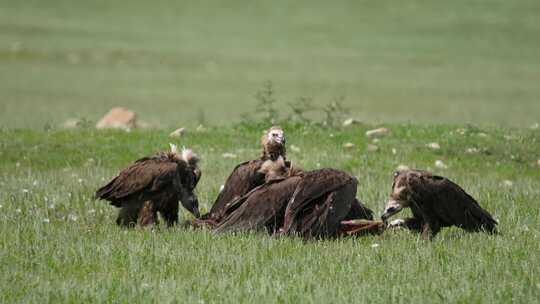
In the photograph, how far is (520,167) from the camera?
15336mm

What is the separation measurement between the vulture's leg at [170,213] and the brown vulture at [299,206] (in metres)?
0.66

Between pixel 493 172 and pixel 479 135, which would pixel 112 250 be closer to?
pixel 493 172

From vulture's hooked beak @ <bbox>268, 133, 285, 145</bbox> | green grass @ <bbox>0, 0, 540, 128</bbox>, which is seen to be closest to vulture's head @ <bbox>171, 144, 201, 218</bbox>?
vulture's hooked beak @ <bbox>268, 133, 285, 145</bbox>

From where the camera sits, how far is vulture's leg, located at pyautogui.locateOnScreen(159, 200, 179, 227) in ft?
A: 35.4

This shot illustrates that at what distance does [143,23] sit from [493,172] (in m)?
48.1

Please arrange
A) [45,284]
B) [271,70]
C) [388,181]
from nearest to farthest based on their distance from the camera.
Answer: [45,284] → [388,181] → [271,70]

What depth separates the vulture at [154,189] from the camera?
411 inches

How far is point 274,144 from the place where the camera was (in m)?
11.2

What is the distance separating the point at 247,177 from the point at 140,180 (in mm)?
1264

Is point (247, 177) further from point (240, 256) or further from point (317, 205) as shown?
point (240, 256)

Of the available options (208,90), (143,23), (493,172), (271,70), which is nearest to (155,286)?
(493,172)

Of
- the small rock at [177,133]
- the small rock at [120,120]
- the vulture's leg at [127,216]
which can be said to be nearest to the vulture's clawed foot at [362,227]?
the vulture's leg at [127,216]

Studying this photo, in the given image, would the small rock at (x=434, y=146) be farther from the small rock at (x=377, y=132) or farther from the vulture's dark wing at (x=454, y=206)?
the vulture's dark wing at (x=454, y=206)

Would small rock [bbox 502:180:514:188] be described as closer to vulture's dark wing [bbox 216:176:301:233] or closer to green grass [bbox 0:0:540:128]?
vulture's dark wing [bbox 216:176:301:233]
